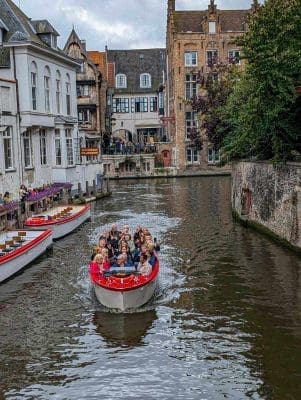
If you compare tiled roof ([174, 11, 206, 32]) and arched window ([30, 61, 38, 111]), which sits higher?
tiled roof ([174, 11, 206, 32])

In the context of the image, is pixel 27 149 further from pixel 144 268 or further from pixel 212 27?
pixel 212 27

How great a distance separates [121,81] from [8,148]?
46.5 meters

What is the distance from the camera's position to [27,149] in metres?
32.0

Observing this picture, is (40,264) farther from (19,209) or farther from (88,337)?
(88,337)

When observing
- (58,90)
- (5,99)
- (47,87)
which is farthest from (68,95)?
(5,99)

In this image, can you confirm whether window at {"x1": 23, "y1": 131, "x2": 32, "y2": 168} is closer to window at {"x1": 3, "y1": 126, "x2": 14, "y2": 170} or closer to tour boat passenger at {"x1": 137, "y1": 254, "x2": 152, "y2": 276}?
window at {"x1": 3, "y1": 126, "x2": 14, "y2": 170}

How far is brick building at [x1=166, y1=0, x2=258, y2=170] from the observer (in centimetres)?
6206

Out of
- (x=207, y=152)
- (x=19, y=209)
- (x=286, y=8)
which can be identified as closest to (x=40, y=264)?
(x=19, y=209)

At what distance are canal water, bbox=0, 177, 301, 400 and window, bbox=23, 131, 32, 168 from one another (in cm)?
899

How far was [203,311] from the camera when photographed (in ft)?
51.3

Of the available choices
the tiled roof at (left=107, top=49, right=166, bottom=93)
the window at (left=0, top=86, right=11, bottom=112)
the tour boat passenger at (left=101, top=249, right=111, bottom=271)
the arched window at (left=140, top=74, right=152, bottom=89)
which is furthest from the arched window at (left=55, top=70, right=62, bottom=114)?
the arched window at (left=140, top=74, right=152, bottom=89)

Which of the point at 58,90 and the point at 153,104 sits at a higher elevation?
the point at 153,104

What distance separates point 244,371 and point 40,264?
1122cm

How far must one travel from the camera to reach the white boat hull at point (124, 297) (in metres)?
15.3
